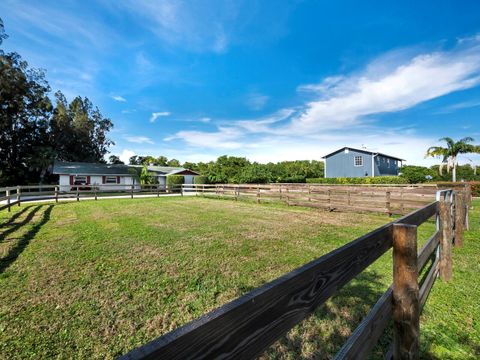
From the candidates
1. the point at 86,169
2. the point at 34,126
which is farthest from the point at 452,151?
the point at 34,126

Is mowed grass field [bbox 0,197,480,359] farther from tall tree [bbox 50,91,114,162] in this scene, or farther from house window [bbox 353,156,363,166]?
tall tree [bbox 50,91,114,162]

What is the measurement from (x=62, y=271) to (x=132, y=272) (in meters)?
1.26

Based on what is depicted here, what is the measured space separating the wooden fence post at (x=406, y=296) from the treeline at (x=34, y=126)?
118 feet

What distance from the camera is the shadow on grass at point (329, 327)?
7.65ft

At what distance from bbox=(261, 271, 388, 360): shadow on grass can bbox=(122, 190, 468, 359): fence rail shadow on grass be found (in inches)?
30.9

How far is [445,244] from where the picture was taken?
353 centimetres

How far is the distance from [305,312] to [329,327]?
209cm

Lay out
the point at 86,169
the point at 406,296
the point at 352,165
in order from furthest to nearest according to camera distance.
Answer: the point at 86,169 < the point at 352,165 < the point at 406,296

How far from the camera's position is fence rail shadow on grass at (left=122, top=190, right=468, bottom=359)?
0.62 m

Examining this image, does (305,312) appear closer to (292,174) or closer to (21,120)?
(292,174)

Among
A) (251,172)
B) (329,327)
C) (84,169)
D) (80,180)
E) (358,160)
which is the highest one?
(358,160)

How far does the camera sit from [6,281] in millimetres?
3867

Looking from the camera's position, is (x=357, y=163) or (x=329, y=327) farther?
(x=357, y=163)

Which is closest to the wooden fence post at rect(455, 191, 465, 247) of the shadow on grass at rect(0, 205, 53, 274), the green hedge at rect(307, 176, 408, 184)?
the shadow on grass at rect(0, 205, 53, 274)
